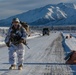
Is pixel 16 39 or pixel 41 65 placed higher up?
pixel 16 39

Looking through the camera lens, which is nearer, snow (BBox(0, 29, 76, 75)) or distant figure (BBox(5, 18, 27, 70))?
snow (BBox(0, 29, 76, 75))

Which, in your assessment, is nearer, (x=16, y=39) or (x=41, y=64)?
(x=16, y=39)

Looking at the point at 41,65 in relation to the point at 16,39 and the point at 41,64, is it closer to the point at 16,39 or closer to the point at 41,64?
the point at 41,64

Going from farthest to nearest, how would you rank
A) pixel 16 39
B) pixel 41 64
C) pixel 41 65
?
pixel 41 64, pixel 41 65, pixel 16 39

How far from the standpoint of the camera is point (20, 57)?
14.0 metres

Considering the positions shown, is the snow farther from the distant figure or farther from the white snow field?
the distant figure

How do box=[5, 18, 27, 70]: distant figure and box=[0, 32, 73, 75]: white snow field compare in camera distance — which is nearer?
box=[0, 32, 73, 75]: white snow field

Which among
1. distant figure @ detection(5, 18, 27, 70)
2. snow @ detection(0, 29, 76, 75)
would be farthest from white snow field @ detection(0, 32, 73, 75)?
distant figure @ detection(5, 18, 27, 70)

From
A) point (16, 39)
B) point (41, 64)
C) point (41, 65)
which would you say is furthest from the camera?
point (41, 64)

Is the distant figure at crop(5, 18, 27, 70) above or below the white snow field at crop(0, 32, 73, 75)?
above

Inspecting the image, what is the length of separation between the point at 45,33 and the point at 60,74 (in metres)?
75.9

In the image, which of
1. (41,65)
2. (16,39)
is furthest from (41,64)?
(16,39)

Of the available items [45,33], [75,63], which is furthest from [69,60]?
[45,33]

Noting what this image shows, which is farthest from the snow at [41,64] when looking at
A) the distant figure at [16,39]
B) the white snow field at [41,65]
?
the distant figure at [16,39]
